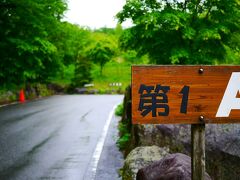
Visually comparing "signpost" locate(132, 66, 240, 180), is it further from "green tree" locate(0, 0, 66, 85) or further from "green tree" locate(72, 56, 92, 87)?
"green tree" locate(72, 56, 92, 87)

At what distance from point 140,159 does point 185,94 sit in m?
2.81

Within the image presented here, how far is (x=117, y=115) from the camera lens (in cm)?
1817

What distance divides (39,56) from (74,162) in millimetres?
12449

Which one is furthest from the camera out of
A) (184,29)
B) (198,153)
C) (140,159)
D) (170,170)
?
(184,29)

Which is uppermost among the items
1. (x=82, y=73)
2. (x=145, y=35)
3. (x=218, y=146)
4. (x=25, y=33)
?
(x=25, y=33)

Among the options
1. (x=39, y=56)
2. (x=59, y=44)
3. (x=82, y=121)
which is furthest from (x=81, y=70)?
(x=82, y=121)

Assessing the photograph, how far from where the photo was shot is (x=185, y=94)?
4.41m

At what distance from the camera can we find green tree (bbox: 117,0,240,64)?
43.9ft

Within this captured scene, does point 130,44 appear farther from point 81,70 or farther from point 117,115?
point 81,70

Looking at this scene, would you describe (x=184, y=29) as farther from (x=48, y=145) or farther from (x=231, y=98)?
(x=231, y=98)

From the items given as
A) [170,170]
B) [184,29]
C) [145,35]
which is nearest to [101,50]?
[145,35]

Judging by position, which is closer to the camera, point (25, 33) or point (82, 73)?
point (25, 33)

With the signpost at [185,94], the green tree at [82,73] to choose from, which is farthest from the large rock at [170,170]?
the green tree at [82,73]

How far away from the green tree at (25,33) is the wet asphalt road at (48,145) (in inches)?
145
